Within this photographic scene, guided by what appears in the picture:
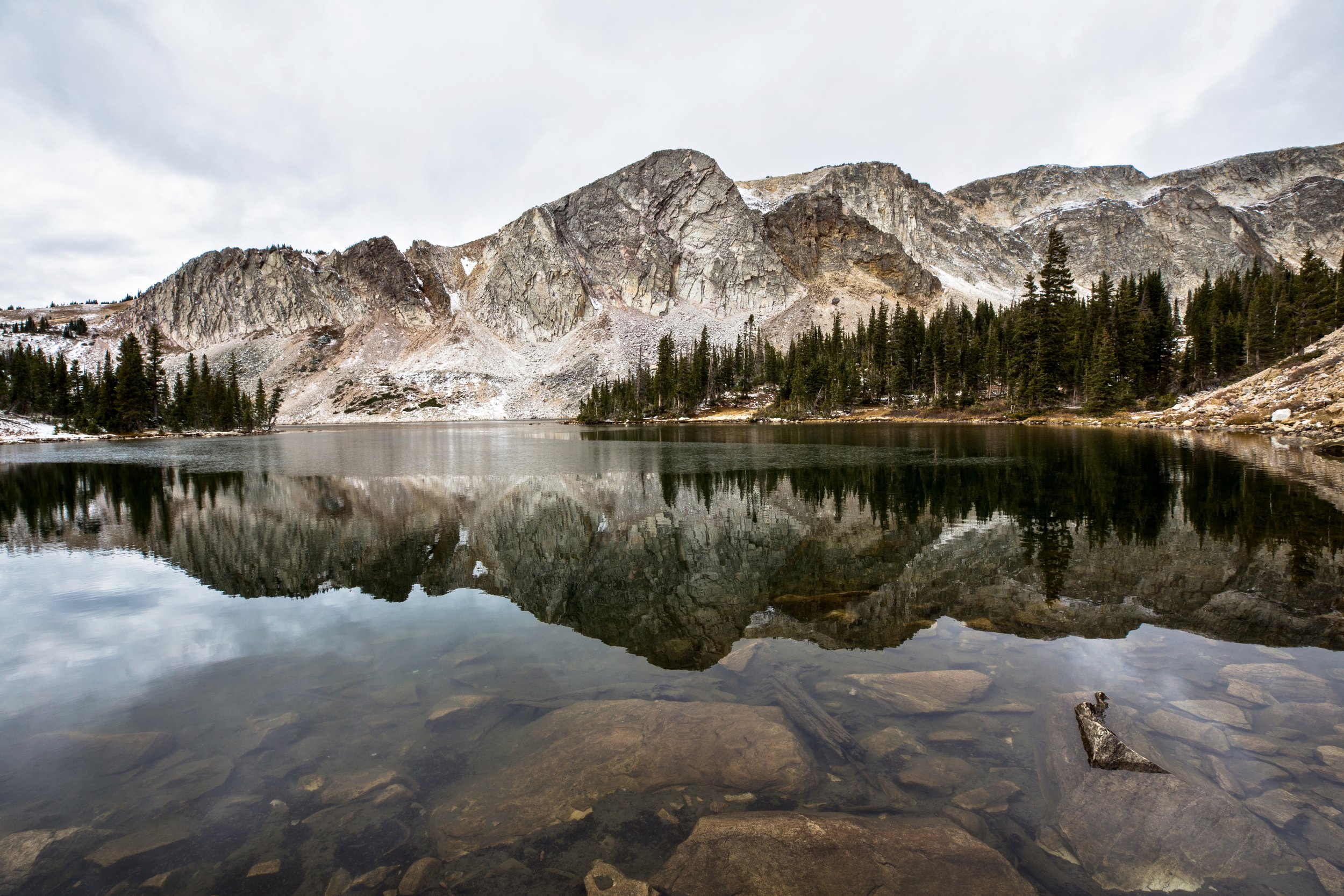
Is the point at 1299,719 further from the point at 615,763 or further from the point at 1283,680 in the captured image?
the point at 615,763

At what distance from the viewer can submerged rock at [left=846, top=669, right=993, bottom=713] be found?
6953 millimetres

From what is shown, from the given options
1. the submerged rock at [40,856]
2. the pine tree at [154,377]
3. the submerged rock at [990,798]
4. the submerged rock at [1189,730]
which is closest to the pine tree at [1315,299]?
the submerged rock at [1189,730]

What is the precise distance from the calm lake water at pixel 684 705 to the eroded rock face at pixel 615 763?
1.5 inches

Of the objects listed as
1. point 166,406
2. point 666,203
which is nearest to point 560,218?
point 666,203

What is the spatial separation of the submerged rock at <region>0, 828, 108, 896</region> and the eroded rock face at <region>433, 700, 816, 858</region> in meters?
2.74

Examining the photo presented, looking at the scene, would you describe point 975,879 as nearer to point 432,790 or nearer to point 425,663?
point 432,790

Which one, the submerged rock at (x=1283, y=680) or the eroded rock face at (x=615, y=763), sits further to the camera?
the submerged rock at (x=1283, y=680)

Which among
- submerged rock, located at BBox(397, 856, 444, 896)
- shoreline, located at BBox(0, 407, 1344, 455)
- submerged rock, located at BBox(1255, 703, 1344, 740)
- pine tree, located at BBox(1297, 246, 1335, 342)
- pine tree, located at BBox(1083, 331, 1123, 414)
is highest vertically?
pine tree, located at BBox(1297, 246, 1335, 342)

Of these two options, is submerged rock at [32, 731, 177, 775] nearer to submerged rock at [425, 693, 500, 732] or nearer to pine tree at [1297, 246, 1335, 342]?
submerged rock at [425, 693, 500, 732]

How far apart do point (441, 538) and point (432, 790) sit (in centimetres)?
1199

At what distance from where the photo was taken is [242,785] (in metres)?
5.78

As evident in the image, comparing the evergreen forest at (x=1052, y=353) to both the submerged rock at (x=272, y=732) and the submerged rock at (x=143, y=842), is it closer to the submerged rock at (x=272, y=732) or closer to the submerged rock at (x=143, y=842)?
the submerged rock at (x=272, y=732)

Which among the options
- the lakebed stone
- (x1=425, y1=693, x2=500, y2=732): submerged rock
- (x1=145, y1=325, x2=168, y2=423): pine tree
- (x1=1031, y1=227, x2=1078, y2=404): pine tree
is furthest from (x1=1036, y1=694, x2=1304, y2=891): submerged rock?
(x1=145, y1=325, x2=168, y2=423): pine tree

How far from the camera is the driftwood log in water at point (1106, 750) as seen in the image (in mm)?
5461
